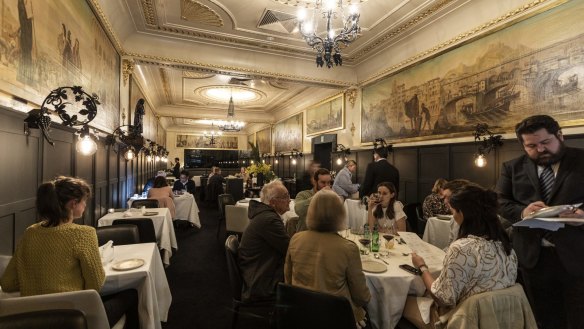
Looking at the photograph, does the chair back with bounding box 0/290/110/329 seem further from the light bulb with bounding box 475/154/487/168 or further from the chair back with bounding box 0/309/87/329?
the light bulb with bounding box 475/154/487/168

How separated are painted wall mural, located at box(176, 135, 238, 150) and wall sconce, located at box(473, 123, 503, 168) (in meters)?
18.0

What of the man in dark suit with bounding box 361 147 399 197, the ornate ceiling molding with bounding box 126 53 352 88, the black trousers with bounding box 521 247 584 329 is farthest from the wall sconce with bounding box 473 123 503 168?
the ornate ceiling molding with bounding box 126 53 352 88

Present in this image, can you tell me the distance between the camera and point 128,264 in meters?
2.36

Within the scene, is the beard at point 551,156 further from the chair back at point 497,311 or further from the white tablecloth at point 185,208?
the white tablecloth at point 185,208

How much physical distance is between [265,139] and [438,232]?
13227 mm

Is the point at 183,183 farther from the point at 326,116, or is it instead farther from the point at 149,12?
the point at 149,12

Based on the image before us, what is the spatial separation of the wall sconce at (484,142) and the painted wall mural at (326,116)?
4.35 meters

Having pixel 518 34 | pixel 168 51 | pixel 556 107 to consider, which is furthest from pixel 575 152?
pixel 168 51

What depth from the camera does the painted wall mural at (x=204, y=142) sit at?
64.6ft

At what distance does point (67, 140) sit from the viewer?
329 cm

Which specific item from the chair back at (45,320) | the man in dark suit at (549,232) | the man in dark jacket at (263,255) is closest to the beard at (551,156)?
the man in dark suit at (549,232)

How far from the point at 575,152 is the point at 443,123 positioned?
11.9ft

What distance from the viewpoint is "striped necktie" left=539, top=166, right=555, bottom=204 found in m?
1.93

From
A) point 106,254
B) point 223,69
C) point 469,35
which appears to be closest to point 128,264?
point 106,254
